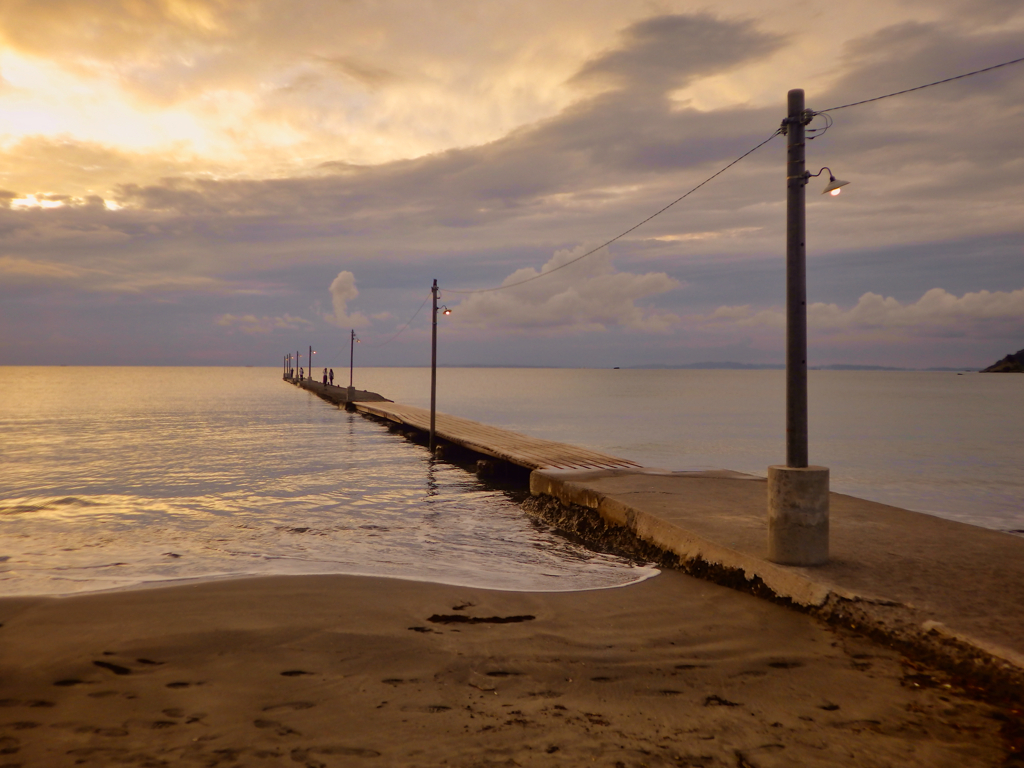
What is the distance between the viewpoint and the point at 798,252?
6520 mm

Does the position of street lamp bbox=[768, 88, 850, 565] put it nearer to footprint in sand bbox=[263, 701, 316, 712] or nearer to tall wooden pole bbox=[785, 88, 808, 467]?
tall wooden pole bbox=[785, 88, 808, 467]

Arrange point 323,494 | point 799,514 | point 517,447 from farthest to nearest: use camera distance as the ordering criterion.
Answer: point 517,447 → point 323,494 → point 799,514

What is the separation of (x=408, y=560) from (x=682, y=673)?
5167mm

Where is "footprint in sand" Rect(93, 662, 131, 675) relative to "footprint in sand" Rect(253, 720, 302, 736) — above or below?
below

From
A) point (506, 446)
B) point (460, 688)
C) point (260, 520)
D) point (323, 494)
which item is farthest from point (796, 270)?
point (506, 446)

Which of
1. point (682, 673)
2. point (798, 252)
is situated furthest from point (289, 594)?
point (798, 252)

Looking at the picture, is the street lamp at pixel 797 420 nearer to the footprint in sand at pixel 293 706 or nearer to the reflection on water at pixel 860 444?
the footprint in sand at pixel 293 706

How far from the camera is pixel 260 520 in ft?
41.3

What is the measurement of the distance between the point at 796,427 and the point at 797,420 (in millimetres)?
70

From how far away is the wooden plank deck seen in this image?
15.1 metres

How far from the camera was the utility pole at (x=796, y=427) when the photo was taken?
6309mm

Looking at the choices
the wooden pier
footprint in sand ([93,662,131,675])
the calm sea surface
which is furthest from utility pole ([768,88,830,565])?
the wooden pier

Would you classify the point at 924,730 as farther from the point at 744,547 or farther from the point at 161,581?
the point at 161,581

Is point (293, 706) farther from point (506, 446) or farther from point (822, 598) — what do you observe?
point (506, 446)
